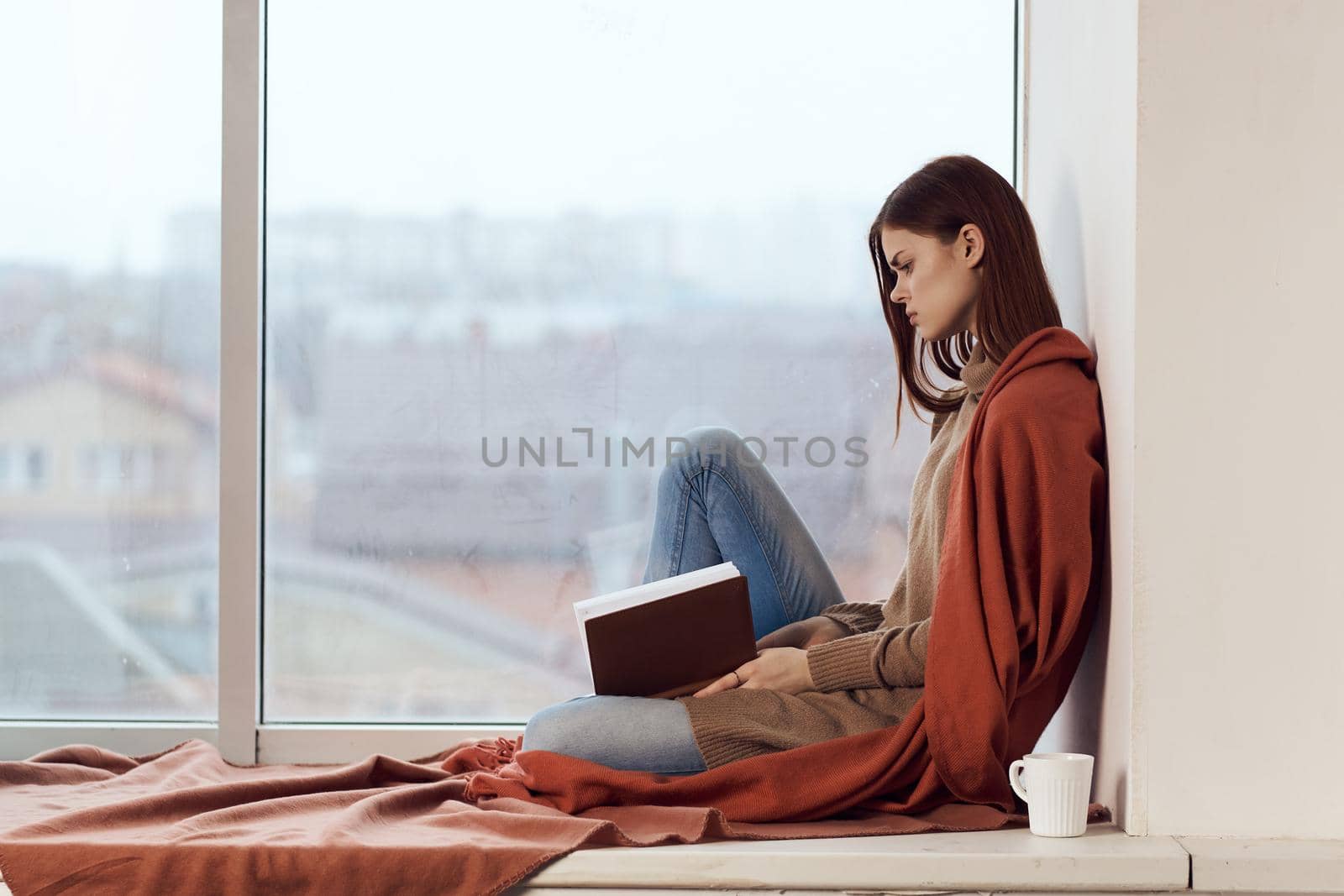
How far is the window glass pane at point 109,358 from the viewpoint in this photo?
2098 millimetres

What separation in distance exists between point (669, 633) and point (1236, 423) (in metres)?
0.70

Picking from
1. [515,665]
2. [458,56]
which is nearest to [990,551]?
[515,665]

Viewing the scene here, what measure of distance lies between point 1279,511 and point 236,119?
167 centimetres

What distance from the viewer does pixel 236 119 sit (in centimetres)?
205

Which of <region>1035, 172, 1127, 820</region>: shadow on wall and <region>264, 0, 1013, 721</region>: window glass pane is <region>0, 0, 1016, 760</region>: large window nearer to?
<region>264, 0, 1013, 721</region>: window glass pane

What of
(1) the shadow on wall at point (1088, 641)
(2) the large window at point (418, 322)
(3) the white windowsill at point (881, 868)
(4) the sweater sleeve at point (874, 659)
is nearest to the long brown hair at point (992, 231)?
(1) the shadow on wall at point (1088, 641)

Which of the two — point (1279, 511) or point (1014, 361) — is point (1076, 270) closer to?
point (1014, 361)

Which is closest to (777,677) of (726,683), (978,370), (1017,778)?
(726,683)

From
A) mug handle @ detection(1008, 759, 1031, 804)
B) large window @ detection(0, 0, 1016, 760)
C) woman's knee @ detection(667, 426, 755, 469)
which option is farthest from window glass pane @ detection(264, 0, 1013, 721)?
mug handle @ detection(1008, 759, 1031, 804)

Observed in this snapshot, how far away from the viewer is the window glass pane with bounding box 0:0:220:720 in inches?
82.6

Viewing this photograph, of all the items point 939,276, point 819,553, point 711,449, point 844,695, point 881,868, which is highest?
point 939,276

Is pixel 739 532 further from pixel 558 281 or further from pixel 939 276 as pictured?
pixel 558 281

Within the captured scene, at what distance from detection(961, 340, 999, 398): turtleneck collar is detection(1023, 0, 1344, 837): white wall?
23 cm

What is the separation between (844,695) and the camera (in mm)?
1528
